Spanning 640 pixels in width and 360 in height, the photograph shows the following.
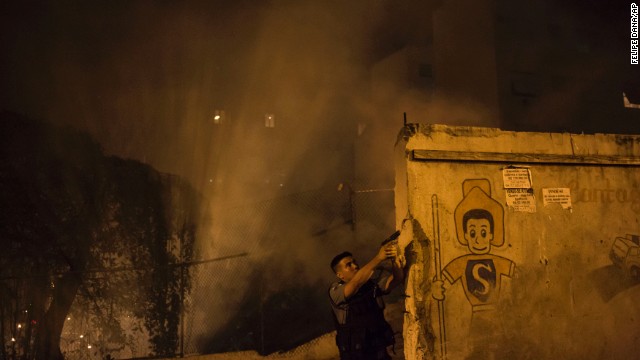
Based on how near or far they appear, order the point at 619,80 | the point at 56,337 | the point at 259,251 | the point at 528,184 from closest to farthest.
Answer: the point at 528,184 → the point at 56,337 → the point at 259,251 → the point at 619,80

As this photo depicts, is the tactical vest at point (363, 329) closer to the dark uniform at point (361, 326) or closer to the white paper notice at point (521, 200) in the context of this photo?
the dark uniform at point (361, 326)

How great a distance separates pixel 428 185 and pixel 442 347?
4.15 feet

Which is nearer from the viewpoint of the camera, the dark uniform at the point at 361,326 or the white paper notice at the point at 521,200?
the dark uniform at the point at 361,326

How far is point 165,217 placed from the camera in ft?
33.0

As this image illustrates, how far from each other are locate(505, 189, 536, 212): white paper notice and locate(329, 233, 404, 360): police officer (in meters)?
1.09

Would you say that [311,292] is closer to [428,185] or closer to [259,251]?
[259,251]

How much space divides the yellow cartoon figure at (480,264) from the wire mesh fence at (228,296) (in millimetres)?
4263

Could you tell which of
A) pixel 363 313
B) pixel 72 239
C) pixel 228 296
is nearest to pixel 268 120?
pixel 228 296

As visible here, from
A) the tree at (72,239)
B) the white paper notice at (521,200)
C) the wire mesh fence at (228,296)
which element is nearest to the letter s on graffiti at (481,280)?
the white paper notice at (521,200)

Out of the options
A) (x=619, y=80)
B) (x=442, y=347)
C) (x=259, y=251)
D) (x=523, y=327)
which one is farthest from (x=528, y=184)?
(x=619, y=80)

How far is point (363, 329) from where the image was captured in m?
3.47

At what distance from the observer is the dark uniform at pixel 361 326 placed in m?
3.46

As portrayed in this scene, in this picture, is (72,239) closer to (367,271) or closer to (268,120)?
(367,271)

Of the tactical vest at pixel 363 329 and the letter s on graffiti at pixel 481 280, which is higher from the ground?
the letter s on graffiti at pixel 481 280
